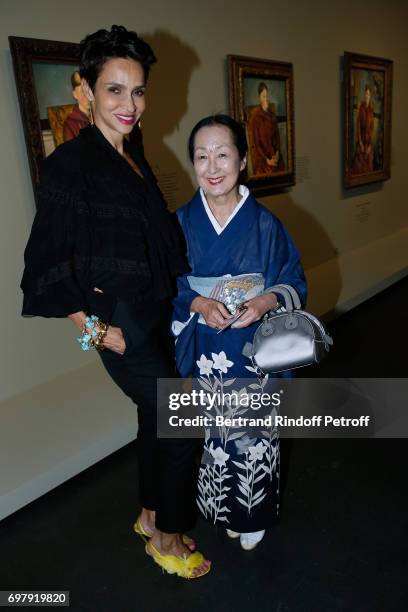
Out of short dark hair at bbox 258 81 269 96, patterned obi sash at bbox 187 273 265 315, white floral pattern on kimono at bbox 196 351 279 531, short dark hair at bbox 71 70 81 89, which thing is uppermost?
short dark hair at bbox 258 81 269 96

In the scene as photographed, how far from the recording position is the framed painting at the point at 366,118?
5727 millimetres

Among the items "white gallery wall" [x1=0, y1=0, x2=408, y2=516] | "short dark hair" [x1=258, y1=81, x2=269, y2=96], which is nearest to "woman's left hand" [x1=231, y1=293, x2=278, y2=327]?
"white gallery wall" [x1=0, y1=0, x2=408, y2=516]

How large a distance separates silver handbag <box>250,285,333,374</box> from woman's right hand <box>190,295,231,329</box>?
0.14 metres


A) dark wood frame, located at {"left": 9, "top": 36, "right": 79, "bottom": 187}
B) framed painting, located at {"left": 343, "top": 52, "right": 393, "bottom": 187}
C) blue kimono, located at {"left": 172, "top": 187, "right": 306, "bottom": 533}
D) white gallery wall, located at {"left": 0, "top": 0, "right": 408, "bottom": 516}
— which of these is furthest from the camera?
framed painting, located at {"left": 343, "top": 52, "right": 393, "bottom": 187}

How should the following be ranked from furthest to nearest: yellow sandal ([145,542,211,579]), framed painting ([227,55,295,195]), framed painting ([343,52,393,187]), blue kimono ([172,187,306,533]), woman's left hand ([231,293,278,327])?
framed painting ([343,52,393,187]) → framed painting ([227,55,295,195]) → yellow sandal ([145,542,211,579]) → blue kimono ([172,187,306,533]) → woman's left hand ([231,293,278,327])

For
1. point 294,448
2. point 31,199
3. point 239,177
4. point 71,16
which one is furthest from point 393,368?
point 71,16

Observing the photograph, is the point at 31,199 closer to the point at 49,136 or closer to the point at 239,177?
the point at 49,136

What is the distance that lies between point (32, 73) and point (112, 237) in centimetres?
171

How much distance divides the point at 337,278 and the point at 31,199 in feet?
11.0

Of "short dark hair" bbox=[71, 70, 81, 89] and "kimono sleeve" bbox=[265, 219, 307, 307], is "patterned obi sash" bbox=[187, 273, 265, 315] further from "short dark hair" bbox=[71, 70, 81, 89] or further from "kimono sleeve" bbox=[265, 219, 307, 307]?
"short dark hair" bbox=[71, 70, 81, 89]

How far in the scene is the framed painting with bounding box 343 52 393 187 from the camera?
5727 millimetres

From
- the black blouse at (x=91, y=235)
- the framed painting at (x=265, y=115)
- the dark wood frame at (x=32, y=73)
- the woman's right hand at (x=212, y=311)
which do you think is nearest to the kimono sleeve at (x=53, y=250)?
the black blouse at (x=91, y=235)

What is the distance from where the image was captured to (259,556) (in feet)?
6.91

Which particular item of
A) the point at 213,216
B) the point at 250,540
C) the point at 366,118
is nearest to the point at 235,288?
the point at 213,216
